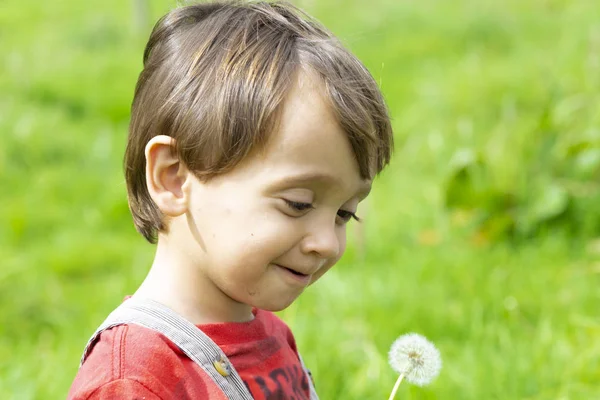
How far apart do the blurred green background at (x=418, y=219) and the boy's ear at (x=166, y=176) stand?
20.1 inches

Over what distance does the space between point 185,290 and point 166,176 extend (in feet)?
0.70

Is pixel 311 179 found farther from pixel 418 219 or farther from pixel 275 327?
pixel 418 219

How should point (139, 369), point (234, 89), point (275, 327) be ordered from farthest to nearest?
point (275, 327)
point (234, 89)
point (139, 369)

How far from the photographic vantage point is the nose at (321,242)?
63.9 inches

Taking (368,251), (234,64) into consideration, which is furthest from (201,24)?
(368,251)

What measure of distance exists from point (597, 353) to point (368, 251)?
1.38 m

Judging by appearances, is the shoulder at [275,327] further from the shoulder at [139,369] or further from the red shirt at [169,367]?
the shoulder at [139,369]

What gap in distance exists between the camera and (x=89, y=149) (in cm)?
507

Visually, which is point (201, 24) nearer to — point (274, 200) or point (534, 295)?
point (274, 200)

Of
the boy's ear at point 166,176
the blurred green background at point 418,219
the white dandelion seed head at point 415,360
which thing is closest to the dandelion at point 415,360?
the white dandelion seed head at point 415,360

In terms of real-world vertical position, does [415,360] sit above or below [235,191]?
below

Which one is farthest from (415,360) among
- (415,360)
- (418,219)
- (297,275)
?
(418,219)

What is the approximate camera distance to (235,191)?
163 centimetres

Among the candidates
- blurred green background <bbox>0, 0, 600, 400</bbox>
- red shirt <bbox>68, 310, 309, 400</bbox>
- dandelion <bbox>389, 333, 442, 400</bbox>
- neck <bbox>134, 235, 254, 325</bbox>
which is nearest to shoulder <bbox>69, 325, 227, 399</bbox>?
red shirt <bbox>68, 310, 309, 400</bbox>
